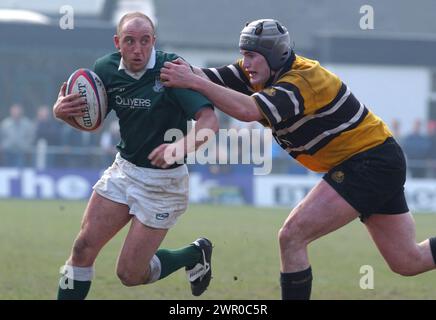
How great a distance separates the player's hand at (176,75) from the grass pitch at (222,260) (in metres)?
2.23

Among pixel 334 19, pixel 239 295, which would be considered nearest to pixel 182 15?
pixel 334 19

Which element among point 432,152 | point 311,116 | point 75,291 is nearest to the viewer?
point 311,116

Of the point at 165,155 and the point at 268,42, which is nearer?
the point at 165,155

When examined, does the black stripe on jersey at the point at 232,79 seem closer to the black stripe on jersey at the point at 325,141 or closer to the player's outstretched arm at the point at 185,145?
the black stripe on jersey at the point at 325,141

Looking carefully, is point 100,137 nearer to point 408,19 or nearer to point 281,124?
point 408,19

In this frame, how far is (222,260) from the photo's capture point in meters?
10.7

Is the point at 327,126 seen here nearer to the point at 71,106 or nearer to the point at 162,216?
the point at 162,216

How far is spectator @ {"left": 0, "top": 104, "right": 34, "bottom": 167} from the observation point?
2075cm

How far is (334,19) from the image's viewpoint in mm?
29672

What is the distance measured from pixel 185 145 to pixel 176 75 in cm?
46

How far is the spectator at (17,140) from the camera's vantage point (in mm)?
20750

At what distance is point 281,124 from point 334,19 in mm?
23606

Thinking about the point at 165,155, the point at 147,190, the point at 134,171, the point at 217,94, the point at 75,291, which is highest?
the point at 217,94

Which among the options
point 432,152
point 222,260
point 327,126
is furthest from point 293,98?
point 432,152
